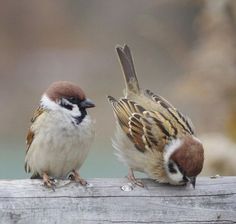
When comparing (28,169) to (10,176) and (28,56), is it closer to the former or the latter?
(10,176)

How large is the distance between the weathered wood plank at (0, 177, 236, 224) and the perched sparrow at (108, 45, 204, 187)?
0.08 m

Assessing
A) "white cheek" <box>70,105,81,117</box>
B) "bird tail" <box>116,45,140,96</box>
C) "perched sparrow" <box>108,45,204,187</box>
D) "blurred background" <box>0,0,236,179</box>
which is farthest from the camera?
"blurred background" <box>0,0,236,179</box>

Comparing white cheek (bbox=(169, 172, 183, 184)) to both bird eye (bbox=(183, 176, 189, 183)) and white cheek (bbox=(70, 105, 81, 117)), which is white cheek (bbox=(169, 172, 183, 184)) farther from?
white cheek (bbox=(70, 105, 81, 117))

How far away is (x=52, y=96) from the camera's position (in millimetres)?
4363

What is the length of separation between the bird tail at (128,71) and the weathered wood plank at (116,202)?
809mm

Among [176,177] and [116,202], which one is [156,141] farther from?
[116,202]

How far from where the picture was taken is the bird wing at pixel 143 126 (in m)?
4.50

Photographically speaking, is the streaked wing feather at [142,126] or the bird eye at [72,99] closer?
the bird eye at [72,99]

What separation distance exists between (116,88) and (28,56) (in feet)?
5.03

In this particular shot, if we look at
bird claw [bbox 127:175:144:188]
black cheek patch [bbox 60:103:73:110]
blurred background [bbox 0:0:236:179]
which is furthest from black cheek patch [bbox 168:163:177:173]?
blurred background [bbox 0:0:236:179]

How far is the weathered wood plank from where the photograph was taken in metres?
4.00

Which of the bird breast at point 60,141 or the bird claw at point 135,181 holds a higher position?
the bird breast at point 60,141

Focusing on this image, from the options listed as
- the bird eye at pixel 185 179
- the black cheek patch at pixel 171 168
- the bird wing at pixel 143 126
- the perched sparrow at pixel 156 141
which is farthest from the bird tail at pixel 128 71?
the bird eye at pixel 185 179

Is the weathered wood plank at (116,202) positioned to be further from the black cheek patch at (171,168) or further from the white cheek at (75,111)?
the white cheek at (75,111)
